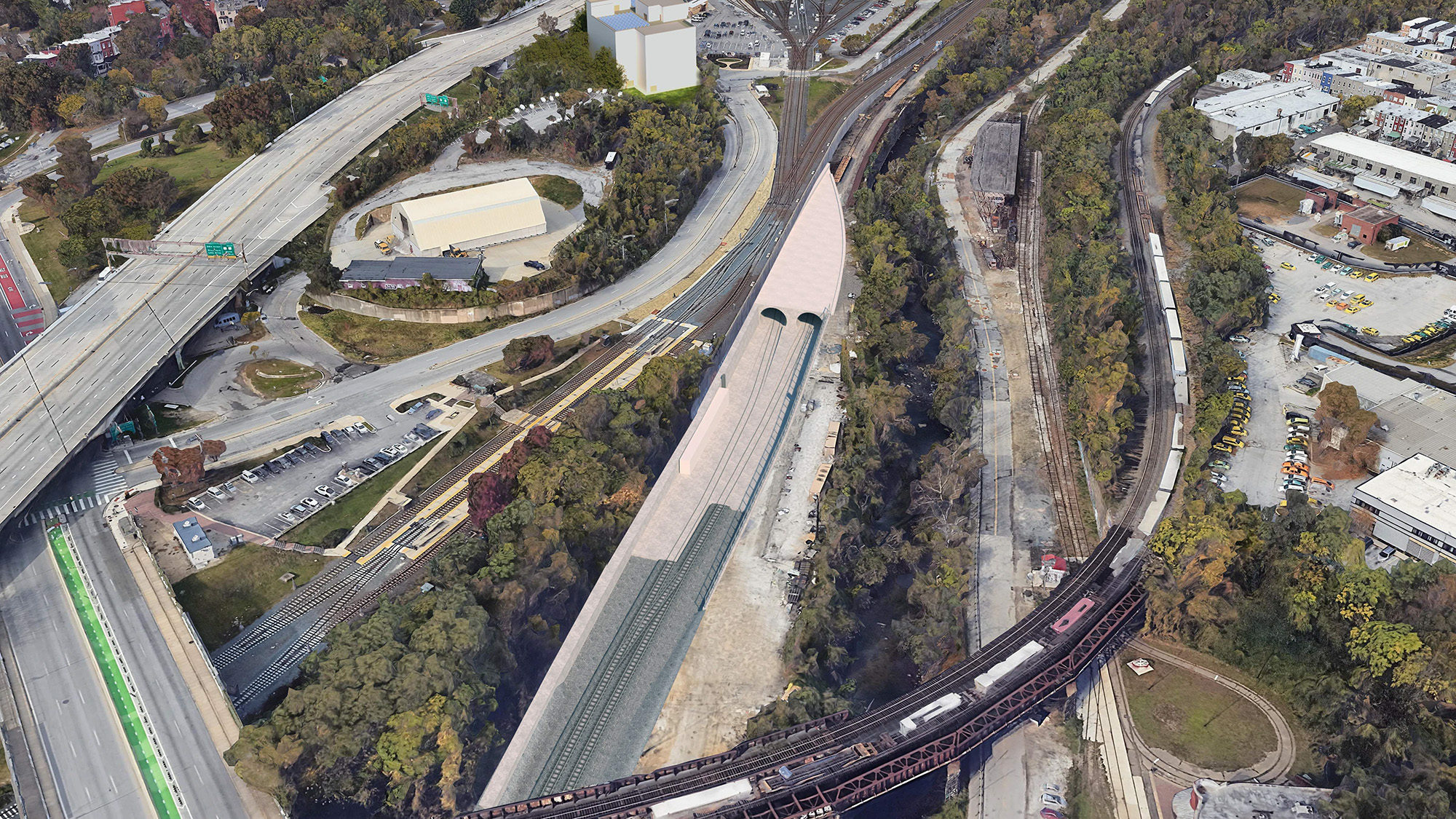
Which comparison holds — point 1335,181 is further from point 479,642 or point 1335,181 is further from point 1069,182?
point 479,642

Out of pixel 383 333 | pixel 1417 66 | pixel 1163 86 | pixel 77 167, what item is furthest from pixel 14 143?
pixel 1417 66

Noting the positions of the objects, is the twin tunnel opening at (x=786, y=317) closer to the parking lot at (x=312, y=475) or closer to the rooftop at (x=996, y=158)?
the parking lot at (x=312, y=475)

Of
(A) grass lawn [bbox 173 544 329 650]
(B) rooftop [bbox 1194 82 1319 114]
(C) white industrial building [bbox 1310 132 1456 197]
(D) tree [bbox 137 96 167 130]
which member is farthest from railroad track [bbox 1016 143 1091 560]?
(D) tree [bbox 137 96 167 130]

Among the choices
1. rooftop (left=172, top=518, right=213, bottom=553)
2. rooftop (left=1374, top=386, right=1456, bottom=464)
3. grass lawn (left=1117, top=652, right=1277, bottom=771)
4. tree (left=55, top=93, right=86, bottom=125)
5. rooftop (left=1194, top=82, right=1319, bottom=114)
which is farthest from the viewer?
tree (left=55, top=93, right=86, bottom=125)

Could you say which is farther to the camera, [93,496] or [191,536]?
[93,496]

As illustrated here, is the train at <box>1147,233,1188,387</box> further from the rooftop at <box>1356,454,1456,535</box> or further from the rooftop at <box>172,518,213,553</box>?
the rooftop at <box>172,518,213,553</box>

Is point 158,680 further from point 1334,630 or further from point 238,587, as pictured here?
point 1334,630
